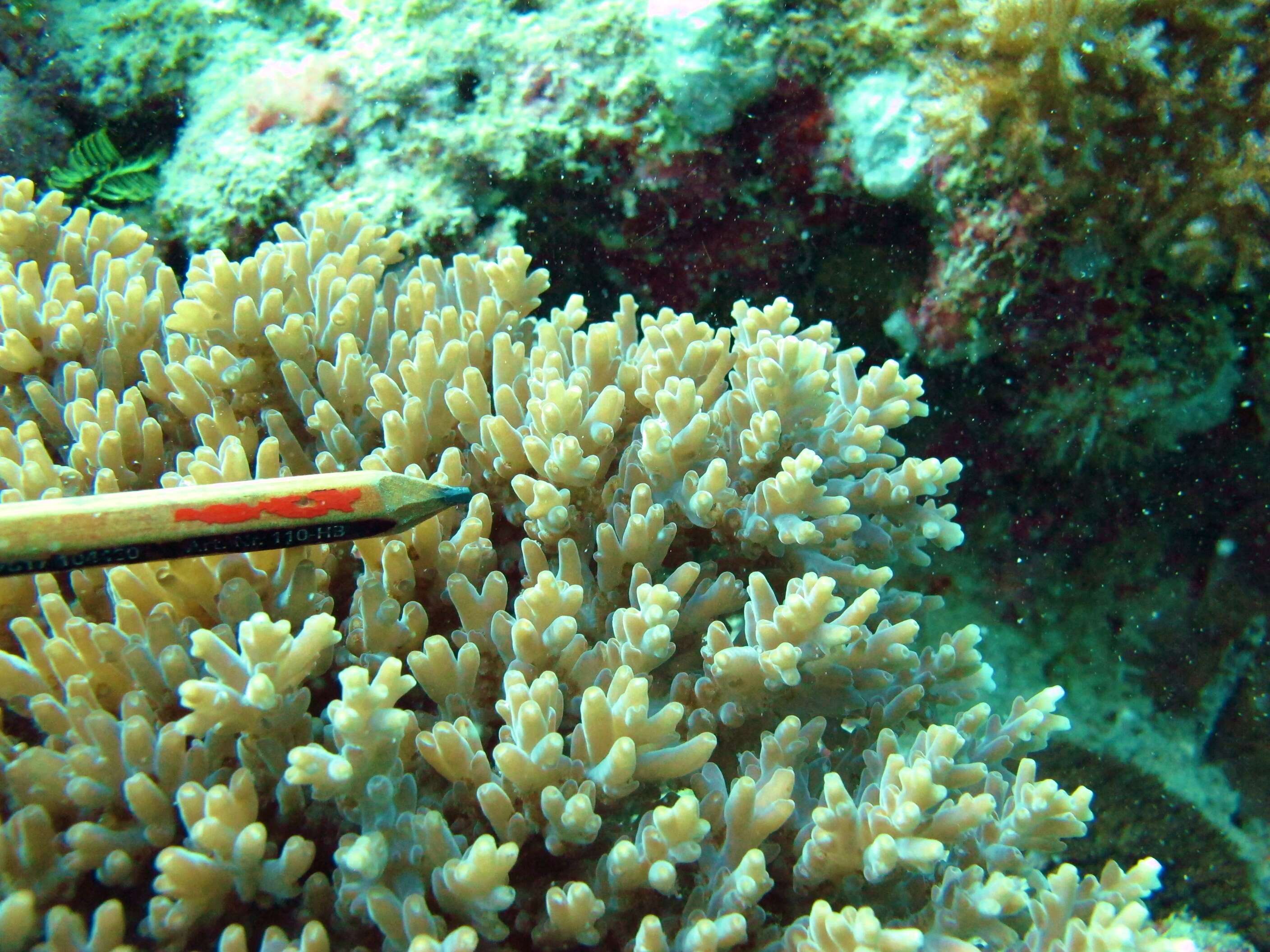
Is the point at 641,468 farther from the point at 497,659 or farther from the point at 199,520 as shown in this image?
the point at 199,520

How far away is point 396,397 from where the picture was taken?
242 centimetres

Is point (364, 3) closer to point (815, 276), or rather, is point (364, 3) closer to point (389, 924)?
point (815, 276)

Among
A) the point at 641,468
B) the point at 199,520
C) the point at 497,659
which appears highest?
the point at 199,520

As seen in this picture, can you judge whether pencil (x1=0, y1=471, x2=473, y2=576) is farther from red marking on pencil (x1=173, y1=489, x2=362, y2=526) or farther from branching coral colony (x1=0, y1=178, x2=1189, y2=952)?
branching coral colony (x1=0, y1=178, x2=1189, y2=952)

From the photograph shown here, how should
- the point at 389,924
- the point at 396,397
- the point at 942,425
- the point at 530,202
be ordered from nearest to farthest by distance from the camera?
1. the point at 389,924
2. the point at 396,397
3. the point at 530,202
4. the point at 942,425

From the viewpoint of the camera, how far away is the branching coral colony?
1.68 metres

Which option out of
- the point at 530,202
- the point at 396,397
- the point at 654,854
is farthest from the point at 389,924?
the point at 530,202

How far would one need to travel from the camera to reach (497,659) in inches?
83.9

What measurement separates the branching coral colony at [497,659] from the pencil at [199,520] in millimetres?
228

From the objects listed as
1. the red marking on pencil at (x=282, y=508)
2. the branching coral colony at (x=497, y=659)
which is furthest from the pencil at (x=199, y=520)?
the branching coral colony at (x=497, y=659)

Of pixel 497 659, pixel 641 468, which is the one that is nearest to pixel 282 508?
pixel 497 659

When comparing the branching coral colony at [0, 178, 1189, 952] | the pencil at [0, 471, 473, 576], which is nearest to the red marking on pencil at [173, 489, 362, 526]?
the pencil at [0, 471, 473, 576]

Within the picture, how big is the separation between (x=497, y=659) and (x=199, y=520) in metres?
0.87

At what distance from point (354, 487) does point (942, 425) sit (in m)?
3.61
